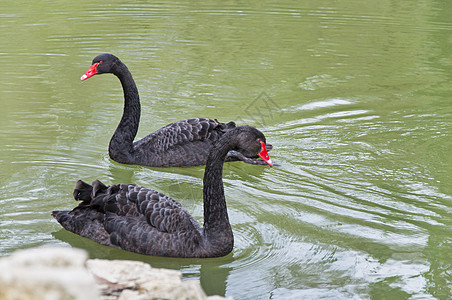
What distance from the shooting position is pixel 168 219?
4.63m

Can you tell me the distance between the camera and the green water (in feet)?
15.4

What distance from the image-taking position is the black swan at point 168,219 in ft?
14.9

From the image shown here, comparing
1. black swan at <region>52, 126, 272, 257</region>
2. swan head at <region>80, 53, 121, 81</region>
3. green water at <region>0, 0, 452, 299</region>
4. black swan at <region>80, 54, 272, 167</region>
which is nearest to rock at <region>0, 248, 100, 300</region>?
green water at <region>0, 0, 452, 299</region>

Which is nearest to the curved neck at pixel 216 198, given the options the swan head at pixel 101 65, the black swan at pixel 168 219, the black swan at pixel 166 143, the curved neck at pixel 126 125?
the black swan at pixel 168 219

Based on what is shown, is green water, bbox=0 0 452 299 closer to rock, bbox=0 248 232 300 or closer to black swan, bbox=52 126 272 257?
black swan, bbox=52 126 272 257

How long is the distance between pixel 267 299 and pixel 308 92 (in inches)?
208

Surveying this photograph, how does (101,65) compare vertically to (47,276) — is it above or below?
above

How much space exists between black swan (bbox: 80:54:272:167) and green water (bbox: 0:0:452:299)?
12 cm

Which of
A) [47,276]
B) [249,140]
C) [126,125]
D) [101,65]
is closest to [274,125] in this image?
[126,125]

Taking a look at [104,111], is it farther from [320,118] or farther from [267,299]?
[267,299]

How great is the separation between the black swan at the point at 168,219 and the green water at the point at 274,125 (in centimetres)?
11

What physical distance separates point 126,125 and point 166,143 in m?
0.53

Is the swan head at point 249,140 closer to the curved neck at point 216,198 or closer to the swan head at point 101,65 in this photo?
the curved neck at point 216,198

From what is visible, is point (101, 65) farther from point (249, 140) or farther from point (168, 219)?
point (249, 140)
